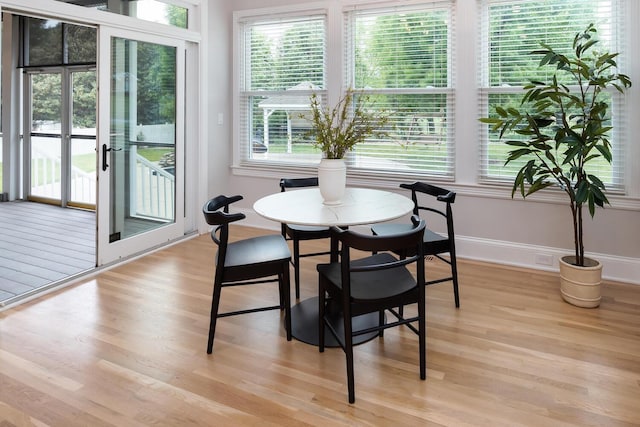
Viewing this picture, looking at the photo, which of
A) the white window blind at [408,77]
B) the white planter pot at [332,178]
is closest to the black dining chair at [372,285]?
the white planter pot at [332,178]

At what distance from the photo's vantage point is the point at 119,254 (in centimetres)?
402

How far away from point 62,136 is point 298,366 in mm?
5699

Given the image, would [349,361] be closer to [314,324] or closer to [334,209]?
[314,324]

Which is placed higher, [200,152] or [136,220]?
[200,152]

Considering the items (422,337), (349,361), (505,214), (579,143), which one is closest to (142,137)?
(349,361)

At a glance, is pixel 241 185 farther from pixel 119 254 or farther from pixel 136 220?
pixel 119 254

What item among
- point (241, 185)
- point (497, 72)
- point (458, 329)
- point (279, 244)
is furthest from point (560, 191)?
point (241, 185)

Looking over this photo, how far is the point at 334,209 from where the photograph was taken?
267 centimetres

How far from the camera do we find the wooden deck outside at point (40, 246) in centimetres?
350

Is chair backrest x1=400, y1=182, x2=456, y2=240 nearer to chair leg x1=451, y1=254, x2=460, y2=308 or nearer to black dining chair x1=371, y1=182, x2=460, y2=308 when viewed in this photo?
black dining chair x1=371, y1=182, x2=460, y2=308

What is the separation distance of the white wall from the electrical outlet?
0.02 m

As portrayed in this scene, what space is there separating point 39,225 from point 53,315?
9.65 feet

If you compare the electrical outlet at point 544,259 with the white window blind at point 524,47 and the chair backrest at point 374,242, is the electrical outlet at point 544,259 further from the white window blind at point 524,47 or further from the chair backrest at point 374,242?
the chair backrest at point 374,242

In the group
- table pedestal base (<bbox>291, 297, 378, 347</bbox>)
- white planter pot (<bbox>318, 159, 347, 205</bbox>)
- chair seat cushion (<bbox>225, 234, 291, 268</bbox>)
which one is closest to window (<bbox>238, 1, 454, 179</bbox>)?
white planter pot (<bbox>318, 159, 347, 205</bbox>)
